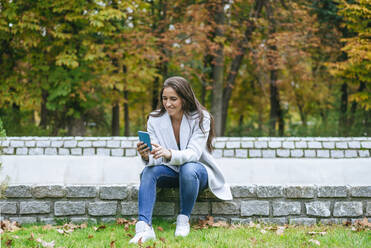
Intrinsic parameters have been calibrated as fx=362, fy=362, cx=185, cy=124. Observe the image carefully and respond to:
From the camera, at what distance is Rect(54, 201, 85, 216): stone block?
3.21 meters

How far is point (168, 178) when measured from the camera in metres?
2.98

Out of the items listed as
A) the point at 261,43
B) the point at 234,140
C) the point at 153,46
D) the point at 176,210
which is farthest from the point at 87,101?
the point at 176,210

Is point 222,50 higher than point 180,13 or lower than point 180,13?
lower

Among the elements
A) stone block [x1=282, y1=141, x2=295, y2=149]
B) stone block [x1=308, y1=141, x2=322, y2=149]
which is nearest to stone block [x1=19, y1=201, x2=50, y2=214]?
stone block [x1=282, y1=141, x2=295, y2=149]

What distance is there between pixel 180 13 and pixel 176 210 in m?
7.90

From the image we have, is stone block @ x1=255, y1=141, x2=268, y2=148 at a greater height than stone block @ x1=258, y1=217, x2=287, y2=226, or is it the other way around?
stone block @ x1=255, y1=141, x2=268, y2=148

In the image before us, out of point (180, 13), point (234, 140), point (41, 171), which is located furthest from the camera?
point (180, 13)

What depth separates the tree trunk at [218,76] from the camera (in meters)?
9.83

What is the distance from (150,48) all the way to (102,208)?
6.20 m

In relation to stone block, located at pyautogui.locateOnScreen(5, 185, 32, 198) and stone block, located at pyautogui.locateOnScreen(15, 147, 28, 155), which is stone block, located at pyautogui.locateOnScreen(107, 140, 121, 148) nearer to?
stone block, located at pyautogui.locateOnScreen(15, 147, 28, 155)

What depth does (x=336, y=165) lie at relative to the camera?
161 inches

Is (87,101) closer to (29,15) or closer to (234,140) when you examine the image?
(29,15)

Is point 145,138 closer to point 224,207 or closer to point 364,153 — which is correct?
point 224,207

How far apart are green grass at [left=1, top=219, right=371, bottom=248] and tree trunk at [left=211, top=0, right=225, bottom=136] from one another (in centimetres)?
693
